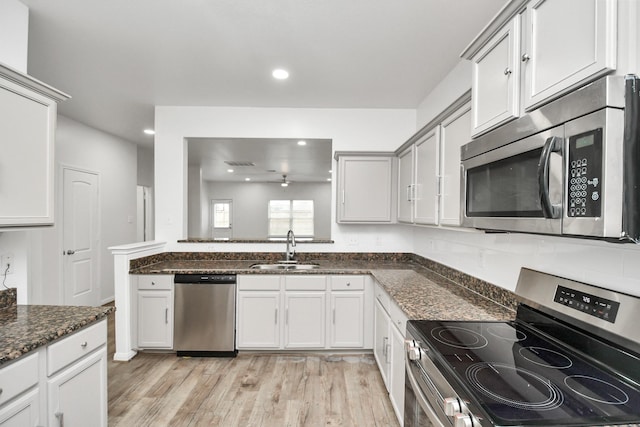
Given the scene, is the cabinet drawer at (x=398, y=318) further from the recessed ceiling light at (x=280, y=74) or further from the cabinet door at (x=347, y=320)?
the recessed ceiling light at (x=280, y=74)

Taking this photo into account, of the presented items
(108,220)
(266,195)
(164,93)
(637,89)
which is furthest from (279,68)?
(266,195)

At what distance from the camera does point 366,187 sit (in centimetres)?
329


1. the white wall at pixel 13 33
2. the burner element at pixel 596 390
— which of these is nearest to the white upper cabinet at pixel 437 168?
the burner element at pixel 596 390

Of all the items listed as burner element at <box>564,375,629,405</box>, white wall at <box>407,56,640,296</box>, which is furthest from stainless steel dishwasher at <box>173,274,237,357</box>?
burner element at <box>564,375,629,405</box>

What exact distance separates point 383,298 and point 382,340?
0.34m

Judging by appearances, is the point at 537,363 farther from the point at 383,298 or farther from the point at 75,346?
the point at 75,346

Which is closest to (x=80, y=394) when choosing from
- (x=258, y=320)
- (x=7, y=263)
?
(x=7, y=263)

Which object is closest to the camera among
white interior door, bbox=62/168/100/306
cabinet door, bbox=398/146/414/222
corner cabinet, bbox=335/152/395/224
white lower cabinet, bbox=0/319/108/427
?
white lower cabinet, bbox=0/319/108/427

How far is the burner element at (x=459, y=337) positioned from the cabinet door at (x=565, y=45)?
963mm

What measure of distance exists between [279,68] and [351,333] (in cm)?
247

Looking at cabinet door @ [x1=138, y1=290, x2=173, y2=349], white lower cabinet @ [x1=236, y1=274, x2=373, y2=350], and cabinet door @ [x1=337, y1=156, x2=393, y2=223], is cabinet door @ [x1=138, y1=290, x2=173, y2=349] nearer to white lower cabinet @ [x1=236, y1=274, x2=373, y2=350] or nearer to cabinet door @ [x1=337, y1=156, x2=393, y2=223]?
white lower cabinet @ [x1=236, y1=274, x2=373, y2=350]

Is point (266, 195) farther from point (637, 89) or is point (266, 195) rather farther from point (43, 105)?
point (637, 89)

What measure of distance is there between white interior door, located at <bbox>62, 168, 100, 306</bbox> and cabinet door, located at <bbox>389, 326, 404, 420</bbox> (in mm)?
4154

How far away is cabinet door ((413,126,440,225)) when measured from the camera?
7.21 ft
